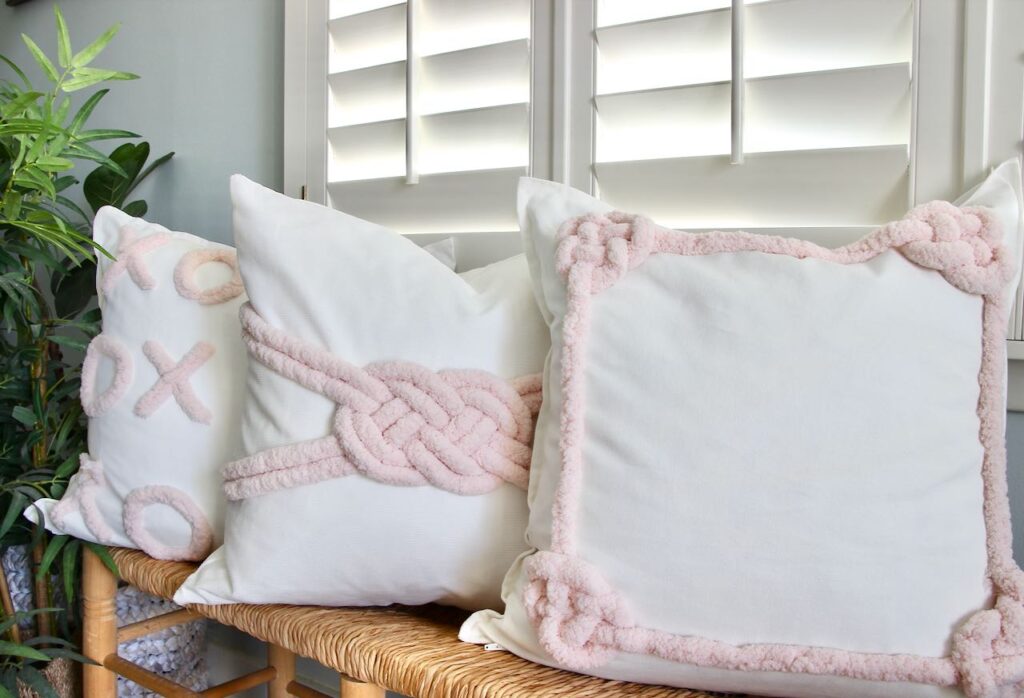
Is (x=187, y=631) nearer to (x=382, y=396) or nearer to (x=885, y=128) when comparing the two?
(x=382, y=396)

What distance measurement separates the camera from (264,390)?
0.86 meters

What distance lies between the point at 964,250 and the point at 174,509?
33.8 inches

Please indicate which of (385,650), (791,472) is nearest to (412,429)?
(385,650)

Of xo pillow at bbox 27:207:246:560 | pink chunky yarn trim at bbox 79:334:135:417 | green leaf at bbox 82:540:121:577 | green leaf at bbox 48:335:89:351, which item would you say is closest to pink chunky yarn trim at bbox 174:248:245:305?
Answer: xo pillow at bbox 27:207:246:560

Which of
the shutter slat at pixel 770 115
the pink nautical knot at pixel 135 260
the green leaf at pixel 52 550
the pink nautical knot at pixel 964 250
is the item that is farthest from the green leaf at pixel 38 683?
the pink nautical knot at pixel 964 250

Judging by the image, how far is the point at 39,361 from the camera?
1252mm

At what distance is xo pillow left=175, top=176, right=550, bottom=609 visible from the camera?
2.59 ft

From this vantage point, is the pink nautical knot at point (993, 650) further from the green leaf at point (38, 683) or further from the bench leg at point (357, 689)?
the green leaf at point (38, 683)

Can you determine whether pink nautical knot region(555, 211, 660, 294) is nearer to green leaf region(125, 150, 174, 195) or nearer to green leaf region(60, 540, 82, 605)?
green leaf region(60, 540, 82, 605)

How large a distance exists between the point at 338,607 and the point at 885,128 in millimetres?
753

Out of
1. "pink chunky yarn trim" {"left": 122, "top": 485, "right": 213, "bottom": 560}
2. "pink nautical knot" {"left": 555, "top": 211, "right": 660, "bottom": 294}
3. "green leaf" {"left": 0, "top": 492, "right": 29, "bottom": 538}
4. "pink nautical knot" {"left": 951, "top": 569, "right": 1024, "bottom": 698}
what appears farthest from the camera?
"green leaf" {"left": 0, "top": 492, "right": 29, "bottom": 538}

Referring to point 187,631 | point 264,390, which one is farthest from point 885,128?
point 187,631

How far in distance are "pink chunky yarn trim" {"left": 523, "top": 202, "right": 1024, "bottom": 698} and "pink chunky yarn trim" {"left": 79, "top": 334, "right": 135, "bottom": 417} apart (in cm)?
57

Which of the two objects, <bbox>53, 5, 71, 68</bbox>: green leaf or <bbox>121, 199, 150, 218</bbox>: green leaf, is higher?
<bbox>53, 5, 71, 68</bbox>: green leaf
